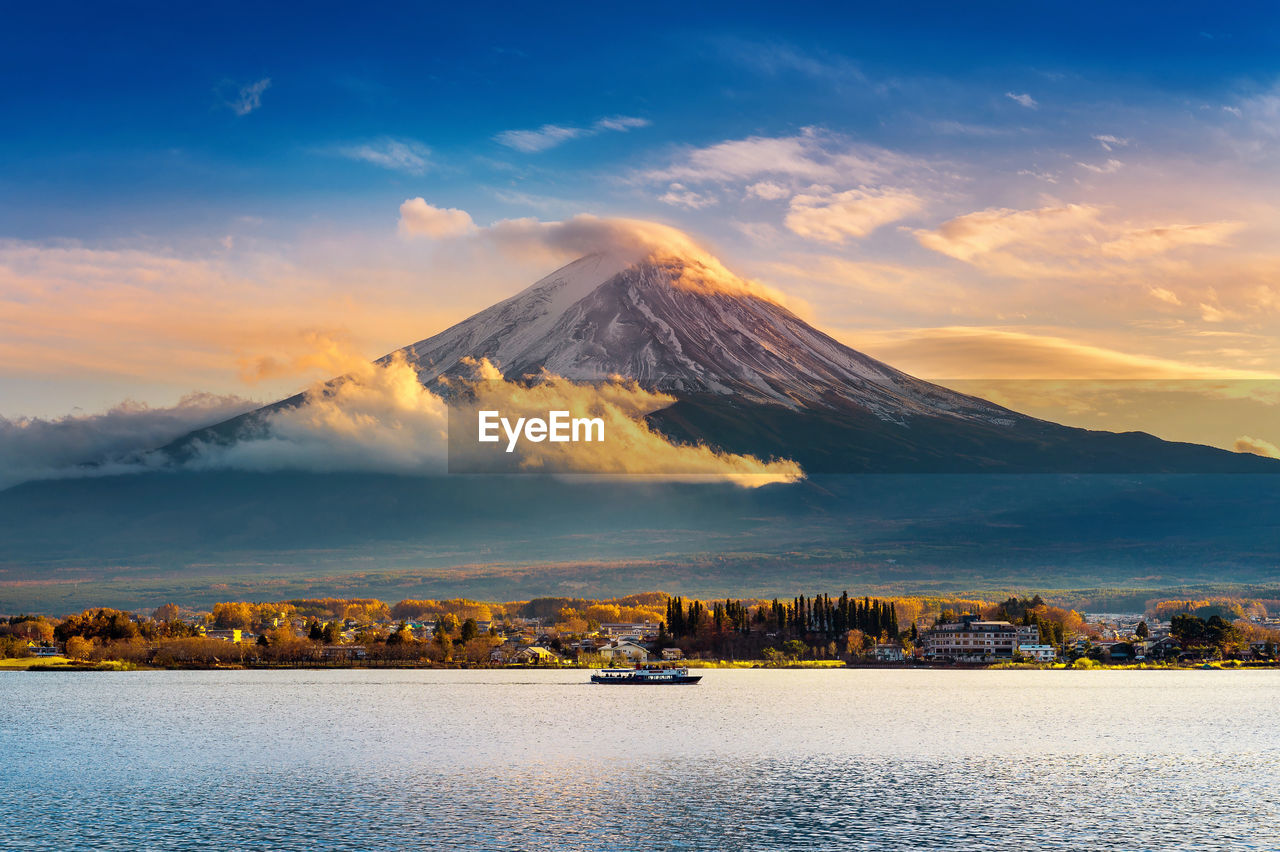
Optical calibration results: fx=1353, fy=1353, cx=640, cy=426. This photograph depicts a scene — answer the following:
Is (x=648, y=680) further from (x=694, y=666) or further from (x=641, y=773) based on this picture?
(x=641, y=773)

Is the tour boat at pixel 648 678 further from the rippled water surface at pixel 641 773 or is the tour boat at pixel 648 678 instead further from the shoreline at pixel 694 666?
the shoreline at pixel 694 666

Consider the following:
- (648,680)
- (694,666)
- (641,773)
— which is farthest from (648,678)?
(641,773)

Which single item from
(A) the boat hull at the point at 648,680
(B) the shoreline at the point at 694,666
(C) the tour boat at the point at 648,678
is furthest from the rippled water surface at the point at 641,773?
(B) the shoreline at the point at 694,666

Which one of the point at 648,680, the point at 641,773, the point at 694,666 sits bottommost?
the point at 694,666

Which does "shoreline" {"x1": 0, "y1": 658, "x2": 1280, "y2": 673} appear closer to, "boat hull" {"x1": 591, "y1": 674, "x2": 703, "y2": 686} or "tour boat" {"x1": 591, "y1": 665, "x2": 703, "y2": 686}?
"tour boat" {"x1": 591, "y1": 665, "x2": 703, "y2": 686}

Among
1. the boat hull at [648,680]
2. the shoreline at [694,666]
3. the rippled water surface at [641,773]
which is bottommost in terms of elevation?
the shoreline at [694,666]

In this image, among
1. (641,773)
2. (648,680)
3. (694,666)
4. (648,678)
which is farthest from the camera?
(694,666)

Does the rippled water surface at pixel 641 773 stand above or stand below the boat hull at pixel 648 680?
above

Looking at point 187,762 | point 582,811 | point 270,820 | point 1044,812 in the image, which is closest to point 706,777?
point 582,811
